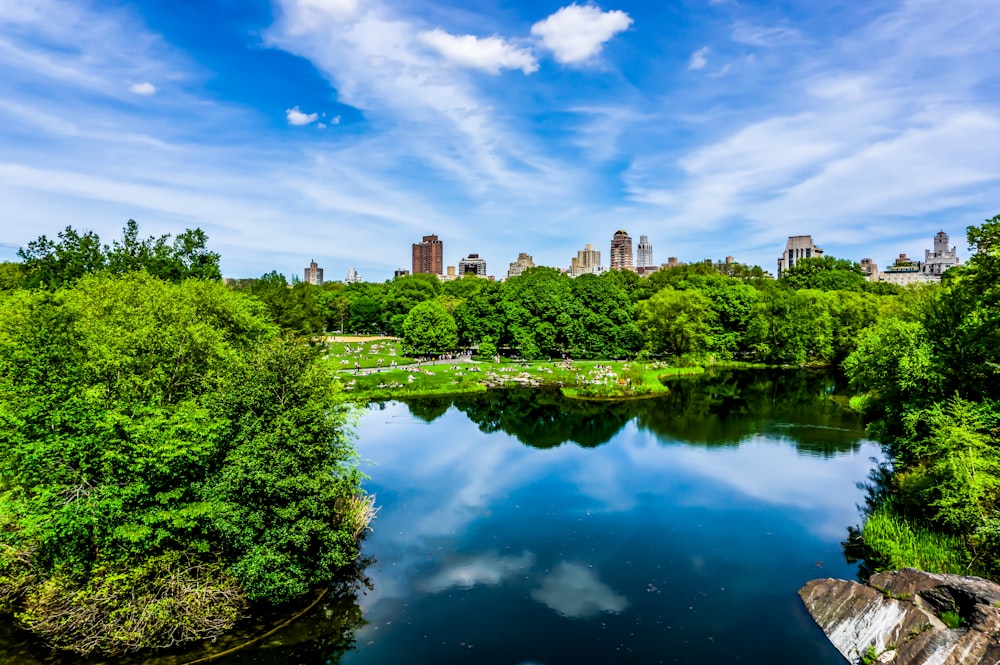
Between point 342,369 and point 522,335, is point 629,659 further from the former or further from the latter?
point 522,335

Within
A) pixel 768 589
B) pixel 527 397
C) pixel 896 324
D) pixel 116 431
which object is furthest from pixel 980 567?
pixel 527 397

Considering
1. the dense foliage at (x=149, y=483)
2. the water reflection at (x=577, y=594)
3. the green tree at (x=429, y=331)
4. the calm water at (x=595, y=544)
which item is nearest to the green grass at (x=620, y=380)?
the calm water at (x=595, y=544)

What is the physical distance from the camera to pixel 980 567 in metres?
18.9

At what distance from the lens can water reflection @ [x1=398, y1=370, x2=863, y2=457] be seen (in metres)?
41.9

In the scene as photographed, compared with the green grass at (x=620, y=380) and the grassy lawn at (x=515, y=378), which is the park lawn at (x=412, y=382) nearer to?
the grassy lawn at (x=515, y=378)

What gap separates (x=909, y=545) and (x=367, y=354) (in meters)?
66.9

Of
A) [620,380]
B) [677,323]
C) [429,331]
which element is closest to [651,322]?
[677,323]

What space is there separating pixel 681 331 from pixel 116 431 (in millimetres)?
69594

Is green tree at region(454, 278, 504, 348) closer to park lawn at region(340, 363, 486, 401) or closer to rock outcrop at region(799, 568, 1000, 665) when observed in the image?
park lawn at region(340, 363, 486, 401)

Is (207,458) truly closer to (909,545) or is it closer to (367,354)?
(909,545)

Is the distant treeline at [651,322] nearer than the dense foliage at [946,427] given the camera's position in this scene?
No

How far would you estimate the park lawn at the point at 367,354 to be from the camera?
69238 millimetres

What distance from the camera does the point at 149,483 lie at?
58.0 feet

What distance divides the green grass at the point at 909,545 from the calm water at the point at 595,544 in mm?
1495
